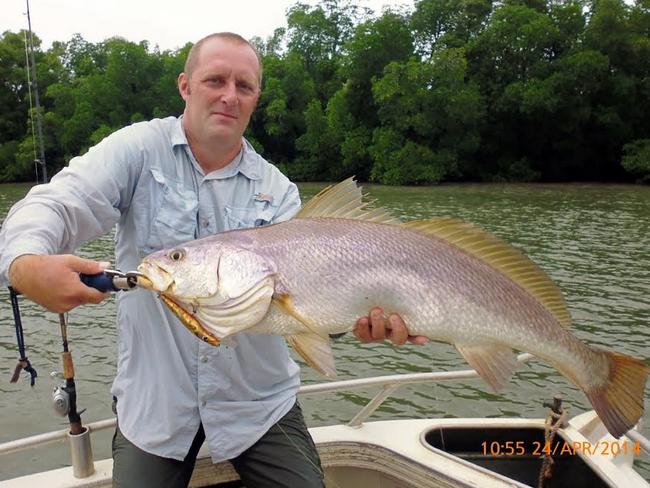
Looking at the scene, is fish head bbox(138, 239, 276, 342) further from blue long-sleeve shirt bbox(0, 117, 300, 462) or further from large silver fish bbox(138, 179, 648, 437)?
blue long-sleeve shirt bbox(0, 117, 300, 462)

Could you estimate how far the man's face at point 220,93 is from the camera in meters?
2.53

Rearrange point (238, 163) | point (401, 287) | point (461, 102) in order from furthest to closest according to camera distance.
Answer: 1. point (461, 102)
2. point (238, 163)
3. point (401, 287)

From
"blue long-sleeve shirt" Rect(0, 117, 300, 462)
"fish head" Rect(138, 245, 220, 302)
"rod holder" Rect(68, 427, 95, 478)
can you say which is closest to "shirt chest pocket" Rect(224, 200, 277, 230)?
"blue long-sleeve shirt" Rect(0, 117, 300, 462)

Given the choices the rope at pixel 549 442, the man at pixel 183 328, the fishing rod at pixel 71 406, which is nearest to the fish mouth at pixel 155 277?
the man at pixel 183 328

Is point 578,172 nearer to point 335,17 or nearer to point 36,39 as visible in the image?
point 335,17

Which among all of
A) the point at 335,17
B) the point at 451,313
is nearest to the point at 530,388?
the point at 451,313

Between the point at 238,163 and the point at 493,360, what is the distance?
1.42m

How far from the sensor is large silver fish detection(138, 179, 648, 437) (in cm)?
204

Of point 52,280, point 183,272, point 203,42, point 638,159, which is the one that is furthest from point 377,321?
point 638,159

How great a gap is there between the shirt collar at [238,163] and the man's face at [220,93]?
5cm

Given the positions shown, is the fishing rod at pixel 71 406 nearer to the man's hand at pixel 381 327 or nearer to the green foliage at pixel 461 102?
the man's hand at pixel 381 327

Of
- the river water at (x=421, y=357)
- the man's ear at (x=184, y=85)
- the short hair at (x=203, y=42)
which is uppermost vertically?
the short hair at (x=203, y=42)

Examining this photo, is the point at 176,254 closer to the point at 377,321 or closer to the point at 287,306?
the point at 287,306

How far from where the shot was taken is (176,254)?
2047 mm
